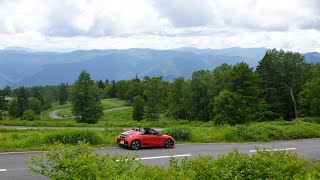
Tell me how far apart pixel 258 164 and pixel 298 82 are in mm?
61589

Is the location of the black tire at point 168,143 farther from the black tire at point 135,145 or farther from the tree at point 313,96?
the tree at point 313,96

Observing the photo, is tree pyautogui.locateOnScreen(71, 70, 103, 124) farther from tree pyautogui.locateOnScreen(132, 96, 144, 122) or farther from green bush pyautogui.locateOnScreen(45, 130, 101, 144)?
green bush pyautogui.locateOnScreen(45, 130, 101, 144)

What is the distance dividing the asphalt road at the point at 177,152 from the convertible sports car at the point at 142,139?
36 cm

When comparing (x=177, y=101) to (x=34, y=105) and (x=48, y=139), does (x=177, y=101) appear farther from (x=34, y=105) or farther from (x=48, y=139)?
(x=48, y=139)

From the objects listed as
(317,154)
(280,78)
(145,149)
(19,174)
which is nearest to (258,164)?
(19,174)

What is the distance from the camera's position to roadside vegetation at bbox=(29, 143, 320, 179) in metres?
6.99

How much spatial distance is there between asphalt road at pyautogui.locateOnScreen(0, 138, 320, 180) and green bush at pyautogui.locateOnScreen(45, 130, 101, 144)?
4.81ft

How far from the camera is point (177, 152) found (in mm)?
17406

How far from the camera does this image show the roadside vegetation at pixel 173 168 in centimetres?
699

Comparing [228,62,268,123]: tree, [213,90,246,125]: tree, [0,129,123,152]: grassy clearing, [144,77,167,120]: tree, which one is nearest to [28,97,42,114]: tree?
[144,77,167,120]: tree

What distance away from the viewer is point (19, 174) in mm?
11430

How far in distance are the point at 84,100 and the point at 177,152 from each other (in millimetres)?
53836

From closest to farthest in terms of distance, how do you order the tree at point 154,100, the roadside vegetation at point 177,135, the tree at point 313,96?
1. the roadside vegetation at point 177,135
2. the tree at point 313,96
3. the tree at point 154,100

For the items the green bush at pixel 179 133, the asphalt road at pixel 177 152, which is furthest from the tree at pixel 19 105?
the asphalt road at pixel 177 152
